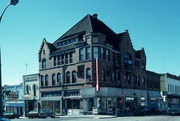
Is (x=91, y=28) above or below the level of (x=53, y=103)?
above

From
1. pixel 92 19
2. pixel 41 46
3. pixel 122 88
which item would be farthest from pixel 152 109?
pixel 41 46

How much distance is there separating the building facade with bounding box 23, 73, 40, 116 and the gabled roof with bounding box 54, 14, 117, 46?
33.6ft

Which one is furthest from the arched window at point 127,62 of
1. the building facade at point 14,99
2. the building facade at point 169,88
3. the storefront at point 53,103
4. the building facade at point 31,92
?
the building facade at point 14,99

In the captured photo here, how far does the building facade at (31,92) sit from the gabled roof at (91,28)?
10235 mm

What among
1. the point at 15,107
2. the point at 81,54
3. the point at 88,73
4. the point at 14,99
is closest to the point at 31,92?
the point at 14,99

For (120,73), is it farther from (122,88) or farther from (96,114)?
(96,114)

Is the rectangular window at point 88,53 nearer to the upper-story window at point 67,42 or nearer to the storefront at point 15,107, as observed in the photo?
the upper-story window at point 67,42

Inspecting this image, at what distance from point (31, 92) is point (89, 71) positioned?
16710 mm

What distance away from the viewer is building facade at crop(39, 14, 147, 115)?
40312 mm

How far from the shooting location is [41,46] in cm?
5016

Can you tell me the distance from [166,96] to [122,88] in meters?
25.9

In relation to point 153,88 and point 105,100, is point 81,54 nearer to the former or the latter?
point 105,100

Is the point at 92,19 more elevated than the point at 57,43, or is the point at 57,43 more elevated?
the point at 92,19

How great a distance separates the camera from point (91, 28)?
42.7m
